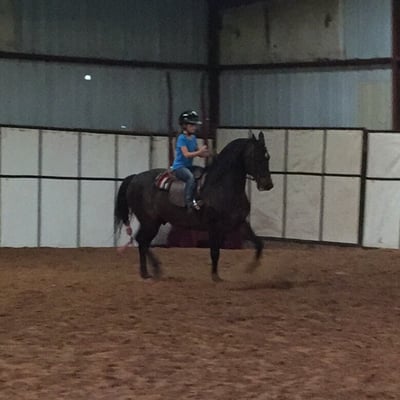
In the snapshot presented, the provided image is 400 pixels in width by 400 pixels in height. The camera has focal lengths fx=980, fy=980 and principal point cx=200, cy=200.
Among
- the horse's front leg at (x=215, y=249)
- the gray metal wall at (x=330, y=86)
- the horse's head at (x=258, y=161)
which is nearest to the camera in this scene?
the horse's head at (x=258, y=161)

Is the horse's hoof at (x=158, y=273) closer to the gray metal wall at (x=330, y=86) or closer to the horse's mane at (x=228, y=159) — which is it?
the horse's mane at (x=228, y=159)

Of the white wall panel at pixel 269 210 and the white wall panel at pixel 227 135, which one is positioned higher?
the white wall panel at pixel 227 135

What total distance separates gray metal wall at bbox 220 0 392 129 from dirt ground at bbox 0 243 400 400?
14.2ft

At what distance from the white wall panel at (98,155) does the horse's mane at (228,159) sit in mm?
5602

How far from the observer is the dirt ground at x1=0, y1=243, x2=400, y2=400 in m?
5.54

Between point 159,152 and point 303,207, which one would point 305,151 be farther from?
point 159,152

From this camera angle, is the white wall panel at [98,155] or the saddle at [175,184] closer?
the saddle at [175,184]

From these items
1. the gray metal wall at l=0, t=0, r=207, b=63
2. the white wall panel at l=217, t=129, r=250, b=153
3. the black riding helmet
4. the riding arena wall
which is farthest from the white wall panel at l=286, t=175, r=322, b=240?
the black riding helmet

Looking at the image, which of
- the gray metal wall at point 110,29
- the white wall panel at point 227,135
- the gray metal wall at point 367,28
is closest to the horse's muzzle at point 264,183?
the gray metal wall at point 367,28

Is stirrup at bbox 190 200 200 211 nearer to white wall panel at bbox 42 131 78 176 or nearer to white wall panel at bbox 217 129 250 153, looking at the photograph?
white wall panel at bbox 42 131 78 176

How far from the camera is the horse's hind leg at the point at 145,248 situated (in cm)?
1049

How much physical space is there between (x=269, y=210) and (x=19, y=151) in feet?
13.6

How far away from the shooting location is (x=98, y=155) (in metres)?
15.5

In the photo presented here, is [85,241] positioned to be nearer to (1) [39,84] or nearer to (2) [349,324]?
(1) [39,84]
